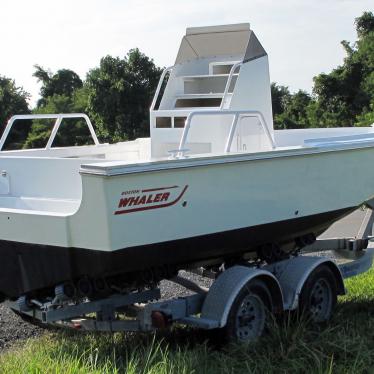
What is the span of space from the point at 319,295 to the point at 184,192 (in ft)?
6.34

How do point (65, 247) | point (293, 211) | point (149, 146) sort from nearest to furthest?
point (65, 247)
point (293, 211)
point (149, 146)

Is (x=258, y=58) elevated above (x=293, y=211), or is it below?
above

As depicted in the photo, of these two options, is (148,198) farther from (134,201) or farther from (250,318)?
(250,318)

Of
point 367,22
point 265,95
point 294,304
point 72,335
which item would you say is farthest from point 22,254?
point 367,22

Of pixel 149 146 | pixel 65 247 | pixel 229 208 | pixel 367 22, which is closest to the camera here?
pixel 65 247

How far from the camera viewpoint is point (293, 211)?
21.8 ft

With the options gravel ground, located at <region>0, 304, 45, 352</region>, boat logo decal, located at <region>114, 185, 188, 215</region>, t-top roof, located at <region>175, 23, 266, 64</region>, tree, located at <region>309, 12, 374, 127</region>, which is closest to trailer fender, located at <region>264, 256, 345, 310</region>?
boat logo decal, located at <region>114, 185, 188, 215</region>

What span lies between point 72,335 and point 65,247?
174cm

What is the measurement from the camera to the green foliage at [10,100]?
47594 mm

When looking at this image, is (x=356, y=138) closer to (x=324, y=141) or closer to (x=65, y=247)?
(x=324, y=141)

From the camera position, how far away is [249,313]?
238 inches

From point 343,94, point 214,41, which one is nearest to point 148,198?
point 214,41

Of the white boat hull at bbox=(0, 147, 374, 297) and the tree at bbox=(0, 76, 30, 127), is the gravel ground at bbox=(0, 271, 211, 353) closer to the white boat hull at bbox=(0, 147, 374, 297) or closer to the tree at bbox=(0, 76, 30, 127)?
the white boat hull at bbox=(0, 147, 374, 297)

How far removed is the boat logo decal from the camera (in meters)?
5.15
